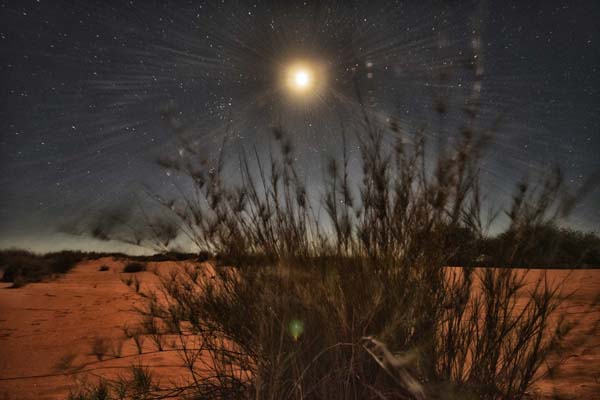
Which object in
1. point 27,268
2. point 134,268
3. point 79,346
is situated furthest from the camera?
point 134,268

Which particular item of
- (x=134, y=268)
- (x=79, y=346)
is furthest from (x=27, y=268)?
(x=79, y=346)

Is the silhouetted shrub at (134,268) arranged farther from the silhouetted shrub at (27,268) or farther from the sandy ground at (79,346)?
the sandy ground at (79,346)

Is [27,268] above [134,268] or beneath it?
beneath

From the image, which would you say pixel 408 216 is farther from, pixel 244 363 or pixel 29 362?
pixel 29 362

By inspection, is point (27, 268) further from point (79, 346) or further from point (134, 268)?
point (79, 346)

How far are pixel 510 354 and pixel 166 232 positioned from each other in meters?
2.30

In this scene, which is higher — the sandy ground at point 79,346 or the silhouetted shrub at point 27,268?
the silhouetted shrub at point 27,268

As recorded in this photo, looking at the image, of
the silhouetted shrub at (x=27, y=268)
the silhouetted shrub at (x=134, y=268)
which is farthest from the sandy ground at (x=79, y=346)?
the silhouetted shrub at (x=134, y=268)

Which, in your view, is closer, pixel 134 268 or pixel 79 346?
pixel 79 346

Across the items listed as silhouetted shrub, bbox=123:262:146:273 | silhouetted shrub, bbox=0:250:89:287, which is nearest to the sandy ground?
silhouetted shrub, bbox=0:250:89:287

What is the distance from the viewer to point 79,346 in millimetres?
5051

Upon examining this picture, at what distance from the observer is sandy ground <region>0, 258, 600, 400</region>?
3091 millimetres

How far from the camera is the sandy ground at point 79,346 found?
309 centimetres

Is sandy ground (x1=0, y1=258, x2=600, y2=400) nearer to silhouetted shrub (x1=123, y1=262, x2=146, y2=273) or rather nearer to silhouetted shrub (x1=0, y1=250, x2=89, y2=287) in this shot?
silhouetted shrub (x1=0, y1=250, x2=89, y2=287)
